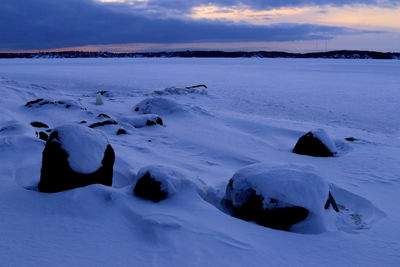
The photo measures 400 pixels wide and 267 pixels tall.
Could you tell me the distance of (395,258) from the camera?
2.45 m

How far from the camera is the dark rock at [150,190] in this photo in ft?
9.87

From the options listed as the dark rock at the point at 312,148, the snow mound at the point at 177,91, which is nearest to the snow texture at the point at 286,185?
the dark rock at the point at 312,148

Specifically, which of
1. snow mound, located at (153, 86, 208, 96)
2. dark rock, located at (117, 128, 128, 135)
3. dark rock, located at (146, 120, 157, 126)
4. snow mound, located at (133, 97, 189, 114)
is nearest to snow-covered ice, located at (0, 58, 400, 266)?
dark rock, located at (117, 128, 128, 135)

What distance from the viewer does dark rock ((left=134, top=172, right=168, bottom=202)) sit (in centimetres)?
301

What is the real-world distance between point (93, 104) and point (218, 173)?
607 centimetres

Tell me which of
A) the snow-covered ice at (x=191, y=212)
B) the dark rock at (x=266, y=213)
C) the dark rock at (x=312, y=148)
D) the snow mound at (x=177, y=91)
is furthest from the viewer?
the snow mound at (x=177, y=91)

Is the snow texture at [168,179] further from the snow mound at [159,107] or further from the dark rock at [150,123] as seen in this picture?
the snow mound at [159,107]

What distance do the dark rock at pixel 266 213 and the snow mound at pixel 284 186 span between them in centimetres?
3

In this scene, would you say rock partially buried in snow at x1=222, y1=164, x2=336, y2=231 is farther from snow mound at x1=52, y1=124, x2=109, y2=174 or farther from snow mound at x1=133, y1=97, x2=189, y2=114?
snow mound at x1=133, y1=97, x2=189, y2=114

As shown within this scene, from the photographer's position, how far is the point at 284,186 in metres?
2.87

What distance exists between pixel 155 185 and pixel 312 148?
10.5 feet

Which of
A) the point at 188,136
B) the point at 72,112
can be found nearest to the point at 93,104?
the point at 72,112

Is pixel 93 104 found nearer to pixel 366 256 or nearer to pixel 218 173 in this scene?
pixel 218 173

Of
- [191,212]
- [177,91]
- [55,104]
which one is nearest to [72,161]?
[191,212]
